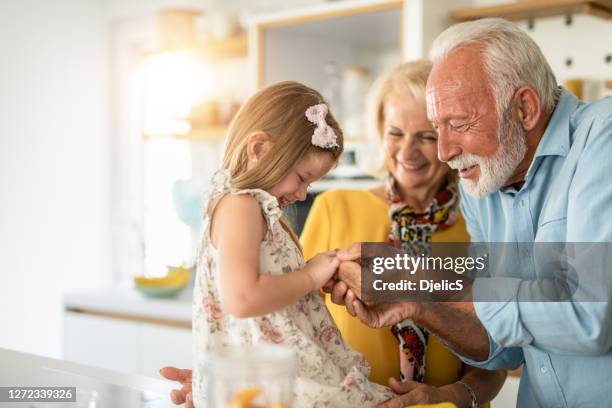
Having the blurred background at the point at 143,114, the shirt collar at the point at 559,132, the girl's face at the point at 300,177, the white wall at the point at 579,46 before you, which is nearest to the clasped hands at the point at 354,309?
the girl's face at the point at 300,177

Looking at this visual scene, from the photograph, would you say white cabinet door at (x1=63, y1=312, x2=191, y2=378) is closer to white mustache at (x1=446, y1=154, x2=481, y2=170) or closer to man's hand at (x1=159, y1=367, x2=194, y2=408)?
man's hand at (x1=159, y1=367, x2=194, y2=408)

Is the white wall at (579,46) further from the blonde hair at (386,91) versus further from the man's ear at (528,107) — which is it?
the man's ear at (528,107)

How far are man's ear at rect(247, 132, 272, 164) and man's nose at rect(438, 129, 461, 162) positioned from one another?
0.35 metres

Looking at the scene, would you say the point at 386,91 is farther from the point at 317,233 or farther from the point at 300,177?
the point at 300,177

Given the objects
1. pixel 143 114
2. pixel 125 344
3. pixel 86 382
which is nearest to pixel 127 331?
pixel 125 344

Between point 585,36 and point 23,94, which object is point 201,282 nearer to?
point 585,36

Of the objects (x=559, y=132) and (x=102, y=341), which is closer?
(x=559, y=132)

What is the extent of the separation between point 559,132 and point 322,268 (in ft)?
1.67

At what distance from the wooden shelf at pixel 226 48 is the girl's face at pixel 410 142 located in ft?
6.14

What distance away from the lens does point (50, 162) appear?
409 centimetres

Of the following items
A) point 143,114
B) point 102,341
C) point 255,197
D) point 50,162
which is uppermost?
point 143,114

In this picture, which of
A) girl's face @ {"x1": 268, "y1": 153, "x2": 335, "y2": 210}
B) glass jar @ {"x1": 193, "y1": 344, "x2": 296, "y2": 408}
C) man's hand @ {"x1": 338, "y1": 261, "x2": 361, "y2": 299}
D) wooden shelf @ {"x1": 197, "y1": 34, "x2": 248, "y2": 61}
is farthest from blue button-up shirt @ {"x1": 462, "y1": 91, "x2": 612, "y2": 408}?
wooden shelf @ {"x1": 197, "y1": 34, "x2": 248, "y2": 61}

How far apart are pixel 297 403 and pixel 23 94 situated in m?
3.32

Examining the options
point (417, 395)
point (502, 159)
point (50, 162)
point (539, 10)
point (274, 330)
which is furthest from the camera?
point (50, 162)
